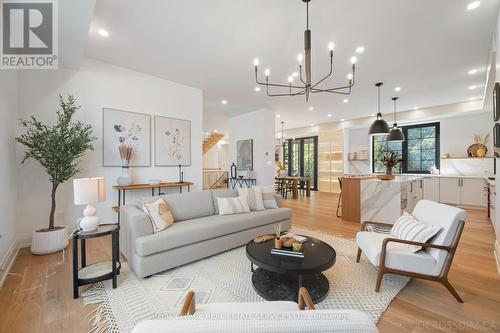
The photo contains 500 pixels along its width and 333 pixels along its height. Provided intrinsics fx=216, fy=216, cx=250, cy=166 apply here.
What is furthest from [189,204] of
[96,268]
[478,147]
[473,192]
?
[478,147]

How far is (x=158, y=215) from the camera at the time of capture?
2668 mm

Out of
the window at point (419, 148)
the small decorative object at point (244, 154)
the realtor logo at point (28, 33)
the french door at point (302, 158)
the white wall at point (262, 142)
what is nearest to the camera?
the realtor logo at point (28, 33)

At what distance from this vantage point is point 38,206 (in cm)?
337

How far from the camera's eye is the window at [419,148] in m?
7.07

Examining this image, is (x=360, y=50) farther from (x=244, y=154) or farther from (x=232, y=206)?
(x=244, y=154)

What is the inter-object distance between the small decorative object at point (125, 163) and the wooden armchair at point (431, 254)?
155 inches

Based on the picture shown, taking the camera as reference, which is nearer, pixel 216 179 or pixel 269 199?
pixel 269 199

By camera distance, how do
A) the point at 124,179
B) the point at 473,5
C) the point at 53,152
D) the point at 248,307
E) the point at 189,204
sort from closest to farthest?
the point at 248,307, the point at 473,5, the point at 53,152, the point at 189,204, the point at 124,179

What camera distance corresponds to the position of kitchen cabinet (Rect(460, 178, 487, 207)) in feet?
19.1

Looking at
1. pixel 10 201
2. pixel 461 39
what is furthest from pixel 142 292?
pixel 461 39

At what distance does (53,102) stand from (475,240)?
7199mm

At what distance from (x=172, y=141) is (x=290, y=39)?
3.09m

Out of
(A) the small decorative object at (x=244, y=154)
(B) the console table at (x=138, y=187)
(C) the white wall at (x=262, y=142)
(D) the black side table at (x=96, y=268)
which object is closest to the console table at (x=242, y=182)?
(C) the white wall at (x=262, y=142)

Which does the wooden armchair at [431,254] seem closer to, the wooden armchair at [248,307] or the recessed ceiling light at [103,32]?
the wooden armchair at [248,307]
